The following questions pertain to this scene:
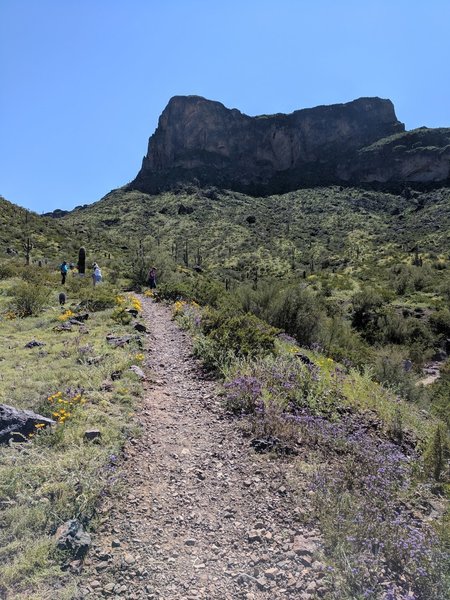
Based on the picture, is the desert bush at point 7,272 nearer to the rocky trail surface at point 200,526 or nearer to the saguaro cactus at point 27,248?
the saguaro cactus at point 27,248

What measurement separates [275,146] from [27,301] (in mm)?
123619

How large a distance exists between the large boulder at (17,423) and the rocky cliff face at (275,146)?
99659 mm

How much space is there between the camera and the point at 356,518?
3613mm

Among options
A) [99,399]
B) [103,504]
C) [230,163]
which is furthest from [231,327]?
[230,163]

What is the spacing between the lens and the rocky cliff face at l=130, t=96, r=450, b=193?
105688 mm

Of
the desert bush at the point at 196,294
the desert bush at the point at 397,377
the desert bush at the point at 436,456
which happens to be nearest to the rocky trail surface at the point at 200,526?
the desert bush at the point at 436,456

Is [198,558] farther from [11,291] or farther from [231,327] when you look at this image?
[11,291]

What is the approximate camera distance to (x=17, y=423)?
5293 millimetres

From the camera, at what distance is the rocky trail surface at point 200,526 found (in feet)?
10.5

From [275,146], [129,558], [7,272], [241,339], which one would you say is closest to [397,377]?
[241,339]

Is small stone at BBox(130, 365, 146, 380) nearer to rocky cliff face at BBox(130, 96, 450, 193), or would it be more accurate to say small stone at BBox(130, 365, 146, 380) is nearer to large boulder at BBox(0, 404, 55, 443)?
large boulder at BBox(0, 404, 55, 443)

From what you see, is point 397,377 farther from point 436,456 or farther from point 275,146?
point 275,146

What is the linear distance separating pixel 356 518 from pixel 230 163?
12450 cm

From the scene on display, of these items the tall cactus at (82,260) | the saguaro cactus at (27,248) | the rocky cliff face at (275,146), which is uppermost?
the rocky cliff face at (275,146)
